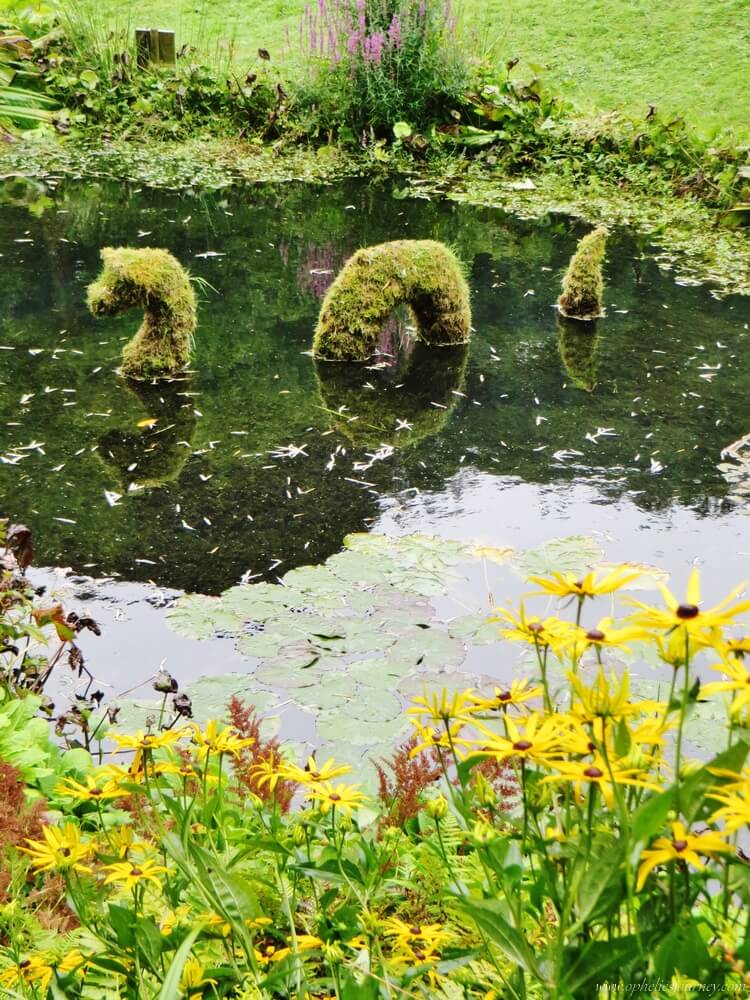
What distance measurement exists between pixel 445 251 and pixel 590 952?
5.37 m

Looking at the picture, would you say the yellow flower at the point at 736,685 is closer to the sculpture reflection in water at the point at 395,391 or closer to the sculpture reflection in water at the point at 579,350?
→ the sculpture reflection in water at the point at 395,391

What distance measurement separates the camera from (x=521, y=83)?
460 inches

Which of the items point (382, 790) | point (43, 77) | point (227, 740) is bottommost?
point (382, 790)

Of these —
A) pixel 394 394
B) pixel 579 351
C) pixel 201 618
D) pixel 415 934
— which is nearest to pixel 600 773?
pixel 415 934

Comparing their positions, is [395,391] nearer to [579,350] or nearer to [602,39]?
[579,350]

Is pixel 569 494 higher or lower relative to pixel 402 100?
lower

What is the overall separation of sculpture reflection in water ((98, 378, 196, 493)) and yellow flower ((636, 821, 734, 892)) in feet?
12.5

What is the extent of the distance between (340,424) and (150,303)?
4.22 ft

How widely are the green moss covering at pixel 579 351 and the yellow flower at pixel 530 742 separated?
4834 millimetres

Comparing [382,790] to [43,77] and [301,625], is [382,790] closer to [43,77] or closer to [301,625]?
[301,625]

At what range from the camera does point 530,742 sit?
1.10 m

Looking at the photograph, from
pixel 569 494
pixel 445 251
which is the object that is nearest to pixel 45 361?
pixel 445 251

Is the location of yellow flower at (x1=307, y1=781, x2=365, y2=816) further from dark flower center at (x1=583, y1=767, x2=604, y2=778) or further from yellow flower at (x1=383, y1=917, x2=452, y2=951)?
dark flower center at (x1=583, y1=767, x2=604, y2=778)

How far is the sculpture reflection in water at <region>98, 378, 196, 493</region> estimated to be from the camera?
4.73 metres
